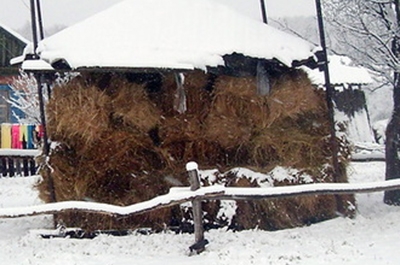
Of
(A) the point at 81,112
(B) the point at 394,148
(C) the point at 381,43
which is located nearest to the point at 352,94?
(B) the point at 394,148

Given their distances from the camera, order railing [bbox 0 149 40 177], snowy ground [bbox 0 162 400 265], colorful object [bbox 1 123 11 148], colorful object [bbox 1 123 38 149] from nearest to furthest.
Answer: snowy ground [bbox 0 162 400 265] < railing [bbox 0 149 40 177] < colorful object [bbox 1 123 38 149] < colorful object [bbox 1 123 11 148]

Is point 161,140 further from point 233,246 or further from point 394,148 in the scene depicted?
point 394,148

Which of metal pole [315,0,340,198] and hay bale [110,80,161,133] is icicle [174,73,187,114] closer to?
hay bale [110,80,161,133]

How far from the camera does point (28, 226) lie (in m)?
8.84

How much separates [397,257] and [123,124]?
13.6ft

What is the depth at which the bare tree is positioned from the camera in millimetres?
9656

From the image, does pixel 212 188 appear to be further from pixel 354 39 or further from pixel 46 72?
pixel 354 39

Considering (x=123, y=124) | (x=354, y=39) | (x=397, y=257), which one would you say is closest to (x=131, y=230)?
(x=123, y=124)

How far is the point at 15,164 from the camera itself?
51.7 ft

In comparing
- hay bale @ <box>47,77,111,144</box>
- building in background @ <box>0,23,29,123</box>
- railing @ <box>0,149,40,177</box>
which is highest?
building in background @ <box>0,23,29,123</box>

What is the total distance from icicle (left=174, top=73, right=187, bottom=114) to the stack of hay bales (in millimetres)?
85

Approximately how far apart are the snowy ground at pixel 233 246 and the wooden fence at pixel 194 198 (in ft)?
1.51

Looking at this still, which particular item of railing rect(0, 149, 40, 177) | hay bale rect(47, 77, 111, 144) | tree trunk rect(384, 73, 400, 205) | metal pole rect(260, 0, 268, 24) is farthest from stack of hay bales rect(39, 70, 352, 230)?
railing rect(0, 149, 40, 177)

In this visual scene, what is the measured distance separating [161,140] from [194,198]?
1865 millimetres
